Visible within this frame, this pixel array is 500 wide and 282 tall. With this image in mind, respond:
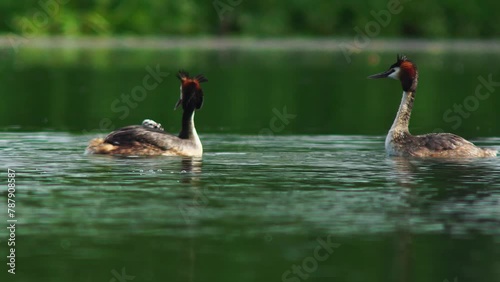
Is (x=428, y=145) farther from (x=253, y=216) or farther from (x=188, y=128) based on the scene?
(x=253, y=216)

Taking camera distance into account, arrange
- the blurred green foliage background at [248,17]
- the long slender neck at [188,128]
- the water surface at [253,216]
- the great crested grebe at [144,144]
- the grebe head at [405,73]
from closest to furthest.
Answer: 1. the water surface at [253,216]
2. the great crested grebe at [144,144]
3. the long slender neck at [188,128]
4. the grebe head at [405,73]
5. the blurred green foliage background at [248,17]

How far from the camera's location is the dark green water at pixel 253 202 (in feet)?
42.5

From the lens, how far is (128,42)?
267 feet

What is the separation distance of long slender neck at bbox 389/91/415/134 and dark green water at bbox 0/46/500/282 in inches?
24.8

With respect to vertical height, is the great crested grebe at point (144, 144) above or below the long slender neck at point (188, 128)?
below

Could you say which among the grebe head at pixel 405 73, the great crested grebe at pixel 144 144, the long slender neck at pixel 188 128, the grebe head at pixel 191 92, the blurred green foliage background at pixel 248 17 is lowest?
the blurred green foliage background at pixel 248 17

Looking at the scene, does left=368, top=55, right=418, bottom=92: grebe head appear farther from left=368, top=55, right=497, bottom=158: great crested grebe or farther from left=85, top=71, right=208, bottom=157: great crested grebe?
left=85, top=71, right=208, bottom=157: great crested grebe

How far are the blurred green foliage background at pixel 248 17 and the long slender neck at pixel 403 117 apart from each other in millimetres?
57282

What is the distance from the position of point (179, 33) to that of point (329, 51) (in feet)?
35.3

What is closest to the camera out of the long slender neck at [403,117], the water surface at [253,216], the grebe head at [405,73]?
the water surface at [253,216]

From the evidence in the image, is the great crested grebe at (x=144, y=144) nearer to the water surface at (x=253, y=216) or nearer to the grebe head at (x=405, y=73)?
the water surface at (x=253, y=216)

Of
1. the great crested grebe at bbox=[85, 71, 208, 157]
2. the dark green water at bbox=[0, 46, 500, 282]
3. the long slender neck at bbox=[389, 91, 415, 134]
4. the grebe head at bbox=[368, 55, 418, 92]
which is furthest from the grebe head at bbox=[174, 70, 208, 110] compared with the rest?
the long slender neck at bbox=[389, 91, 415, 134]

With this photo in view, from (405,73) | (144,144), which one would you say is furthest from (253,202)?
(405,73)

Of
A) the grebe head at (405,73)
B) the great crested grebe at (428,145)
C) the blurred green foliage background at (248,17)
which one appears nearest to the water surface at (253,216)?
the great crested grebe at (428,145)
